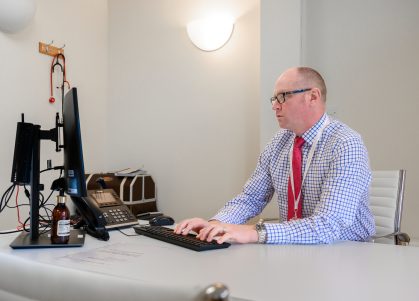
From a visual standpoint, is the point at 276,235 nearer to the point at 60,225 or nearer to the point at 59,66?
the point at 60,225

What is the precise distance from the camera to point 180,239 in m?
1.20

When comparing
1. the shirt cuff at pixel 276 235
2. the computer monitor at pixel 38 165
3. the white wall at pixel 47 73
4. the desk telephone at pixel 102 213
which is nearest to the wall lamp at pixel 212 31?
the white wall at pixel 47 73

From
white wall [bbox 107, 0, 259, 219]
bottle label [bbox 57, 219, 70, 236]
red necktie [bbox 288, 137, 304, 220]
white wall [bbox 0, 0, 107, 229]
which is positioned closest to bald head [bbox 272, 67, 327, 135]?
red necktie [bbox 288, 137, 304, 220]

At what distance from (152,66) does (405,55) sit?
2.02 metres

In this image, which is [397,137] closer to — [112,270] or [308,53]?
[308,53]

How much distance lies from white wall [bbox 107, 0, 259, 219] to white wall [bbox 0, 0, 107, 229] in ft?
0.42

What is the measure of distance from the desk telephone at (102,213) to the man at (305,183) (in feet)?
0.89

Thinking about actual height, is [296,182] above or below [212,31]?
below

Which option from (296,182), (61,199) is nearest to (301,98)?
(296,182)

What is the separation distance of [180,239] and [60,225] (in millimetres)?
371

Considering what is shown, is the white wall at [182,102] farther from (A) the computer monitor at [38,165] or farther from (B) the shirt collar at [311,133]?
(A) the computer monitor at [38,165]

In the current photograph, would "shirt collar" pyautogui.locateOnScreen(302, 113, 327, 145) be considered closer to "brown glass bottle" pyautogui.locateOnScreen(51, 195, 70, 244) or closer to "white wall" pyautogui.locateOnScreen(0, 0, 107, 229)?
"brown glass bottle" pyautogui.locateOnScreen(51, 195, 70, 244)

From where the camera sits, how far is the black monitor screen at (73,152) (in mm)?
1179

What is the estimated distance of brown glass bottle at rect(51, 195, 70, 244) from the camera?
46.9 inches
